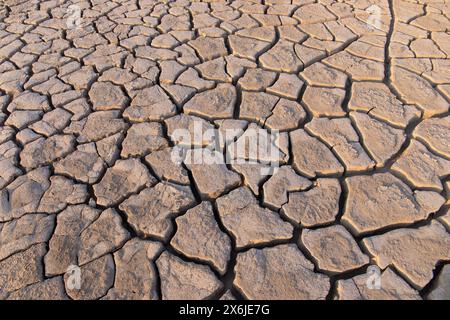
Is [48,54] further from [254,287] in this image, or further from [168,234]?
[254,287]

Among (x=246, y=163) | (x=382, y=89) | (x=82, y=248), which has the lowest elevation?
(x=82, y=248)

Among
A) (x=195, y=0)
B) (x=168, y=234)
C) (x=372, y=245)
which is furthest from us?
(x=195, y=0)

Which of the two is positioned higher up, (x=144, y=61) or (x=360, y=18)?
(x=360, y=18)

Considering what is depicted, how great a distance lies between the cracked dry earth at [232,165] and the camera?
63.1 inches

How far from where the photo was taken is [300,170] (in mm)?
2020

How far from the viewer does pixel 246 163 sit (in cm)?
207

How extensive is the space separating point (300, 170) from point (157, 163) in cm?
85

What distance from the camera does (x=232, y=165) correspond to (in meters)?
2.06

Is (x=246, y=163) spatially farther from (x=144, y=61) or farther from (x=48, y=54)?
(x=48, y=54)

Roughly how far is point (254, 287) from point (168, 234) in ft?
1.65

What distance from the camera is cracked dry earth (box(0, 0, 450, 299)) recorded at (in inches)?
63.1

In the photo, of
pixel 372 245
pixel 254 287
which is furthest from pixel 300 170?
pixel 254 287
